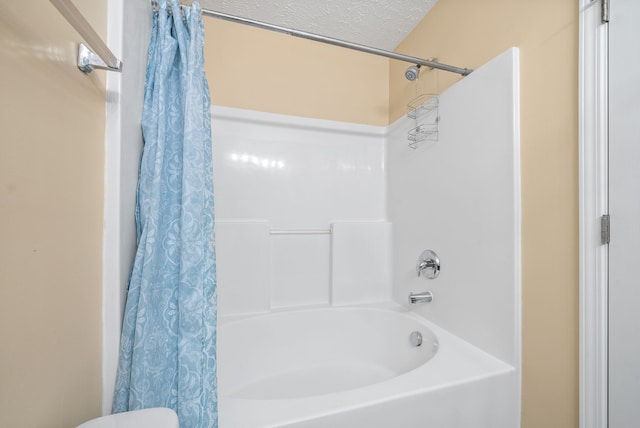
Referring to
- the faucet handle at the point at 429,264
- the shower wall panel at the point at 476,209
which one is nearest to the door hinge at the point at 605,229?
the shower wall panel at the point at 476,209

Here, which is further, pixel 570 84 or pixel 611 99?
pixel 570 84

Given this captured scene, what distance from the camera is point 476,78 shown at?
118cm

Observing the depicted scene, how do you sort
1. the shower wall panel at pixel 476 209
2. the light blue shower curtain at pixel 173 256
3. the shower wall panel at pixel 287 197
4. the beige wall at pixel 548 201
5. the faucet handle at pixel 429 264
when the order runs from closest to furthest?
the light blue shower curtain at pixel 173 256
the beige wall at pixel 548 201
the shower wall panel at pixel 476 209
the faucet handle at pixel 429 264
the shower wall panel at pixel 287 197

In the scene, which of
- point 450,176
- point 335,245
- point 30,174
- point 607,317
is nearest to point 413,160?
point 450,176

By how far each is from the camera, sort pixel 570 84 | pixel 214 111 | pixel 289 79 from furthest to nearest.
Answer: pixel 289 79 → pixel 214 111 → pixel 570 84

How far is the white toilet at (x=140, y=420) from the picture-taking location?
57cm

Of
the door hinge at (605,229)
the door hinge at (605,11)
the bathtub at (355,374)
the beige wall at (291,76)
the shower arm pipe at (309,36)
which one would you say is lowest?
the bathtub at (355,374)

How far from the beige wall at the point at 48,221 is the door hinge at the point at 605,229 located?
1.40m

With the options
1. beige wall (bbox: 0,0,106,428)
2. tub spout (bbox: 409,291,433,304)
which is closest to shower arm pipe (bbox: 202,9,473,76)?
beige wall (bbox: 0,0,106,428)

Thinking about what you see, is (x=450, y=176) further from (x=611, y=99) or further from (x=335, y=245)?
(x=335, y=245)

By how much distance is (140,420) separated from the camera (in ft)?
1.92

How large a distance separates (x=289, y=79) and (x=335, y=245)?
46.6 inches

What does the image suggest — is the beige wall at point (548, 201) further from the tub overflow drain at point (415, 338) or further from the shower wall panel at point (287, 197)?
the shower wall panel at point (287, 197)

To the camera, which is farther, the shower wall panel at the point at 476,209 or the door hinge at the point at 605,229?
Result: the shower wall panel at the point at 476,209
